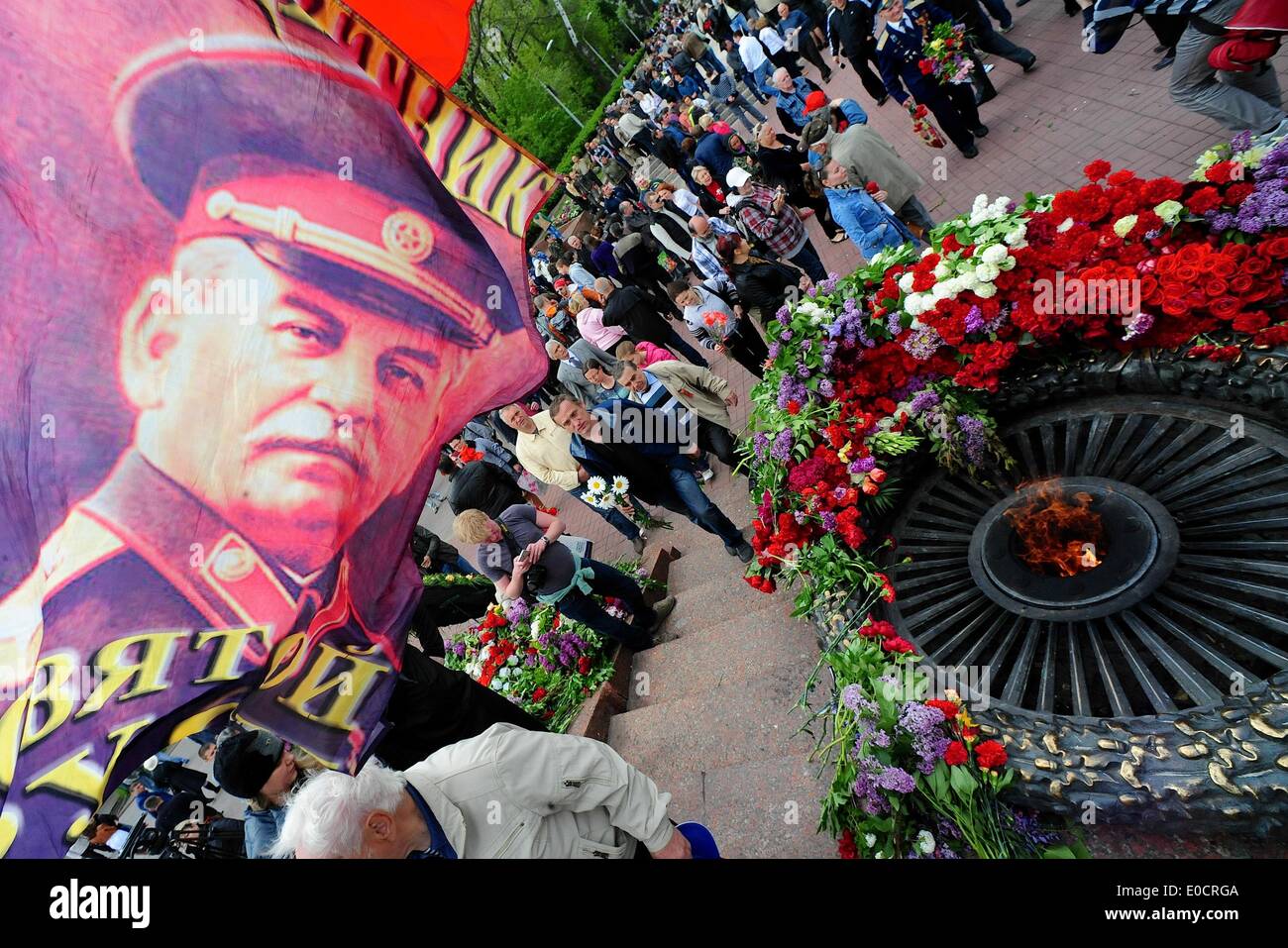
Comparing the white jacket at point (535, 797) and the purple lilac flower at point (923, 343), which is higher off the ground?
the purple lilac flower at point (923, 343)

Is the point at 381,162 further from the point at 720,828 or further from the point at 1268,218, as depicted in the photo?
the point at 1268,218

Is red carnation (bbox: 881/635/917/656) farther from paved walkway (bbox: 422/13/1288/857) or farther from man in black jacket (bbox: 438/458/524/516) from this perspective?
man in black jacket (bbox: 438/458/524/516)

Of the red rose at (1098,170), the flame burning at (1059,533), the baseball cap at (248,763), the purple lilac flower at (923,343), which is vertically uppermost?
the red rose at (1098,170)

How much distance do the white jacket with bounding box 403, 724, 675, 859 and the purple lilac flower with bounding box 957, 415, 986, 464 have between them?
3.01 metres

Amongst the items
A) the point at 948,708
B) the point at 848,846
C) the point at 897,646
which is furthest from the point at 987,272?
the point at 848,846

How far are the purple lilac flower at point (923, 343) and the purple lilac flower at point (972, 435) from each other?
1.74 ft

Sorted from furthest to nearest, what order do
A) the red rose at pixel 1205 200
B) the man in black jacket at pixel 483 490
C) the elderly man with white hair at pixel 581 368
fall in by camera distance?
the elderly man with white hair at pixel 581 368 < the man in black jacket at pixel 483 490 < the red rose at pixel 1205 200

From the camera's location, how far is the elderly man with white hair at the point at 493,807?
7.42 feet

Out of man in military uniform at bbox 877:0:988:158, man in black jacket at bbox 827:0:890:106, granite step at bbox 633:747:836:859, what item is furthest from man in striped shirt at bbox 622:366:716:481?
man in black jacket at bbox 827:0:890:106

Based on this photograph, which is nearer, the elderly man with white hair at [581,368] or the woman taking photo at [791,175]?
the elderly man with white hair at [581,368]

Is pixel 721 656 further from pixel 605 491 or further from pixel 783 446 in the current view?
pixel 605 491

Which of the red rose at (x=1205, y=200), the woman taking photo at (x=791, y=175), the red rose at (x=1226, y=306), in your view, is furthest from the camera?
the woman taking photo at (x=791, y=175)

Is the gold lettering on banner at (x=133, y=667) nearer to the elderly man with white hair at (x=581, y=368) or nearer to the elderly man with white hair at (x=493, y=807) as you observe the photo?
the elderly man with white hair at (x=493, y=807)

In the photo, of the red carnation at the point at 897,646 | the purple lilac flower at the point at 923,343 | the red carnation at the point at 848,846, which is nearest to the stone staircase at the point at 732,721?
the red carnation at the point at 848,846
